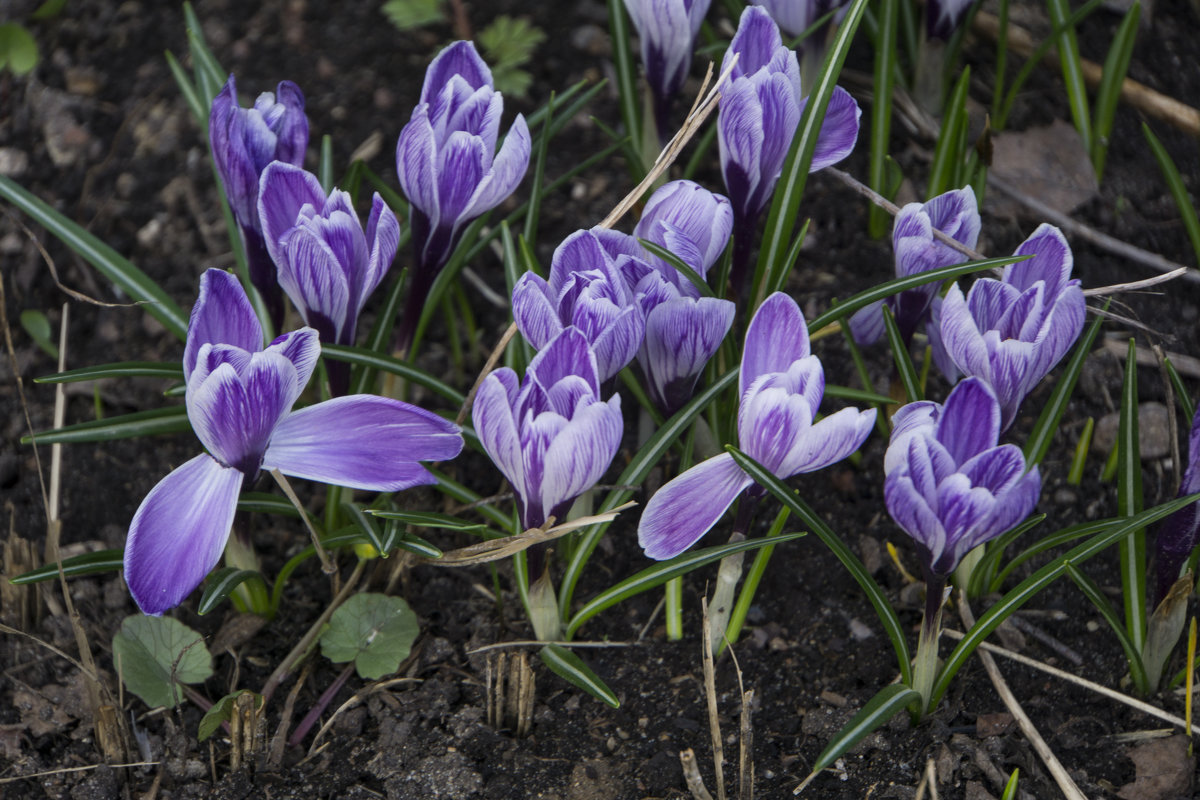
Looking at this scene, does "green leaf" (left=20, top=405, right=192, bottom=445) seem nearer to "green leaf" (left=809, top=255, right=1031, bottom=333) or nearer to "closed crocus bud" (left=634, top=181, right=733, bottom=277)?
"closed crocus bud" (left=634, top=181, right=733, bottom=277)

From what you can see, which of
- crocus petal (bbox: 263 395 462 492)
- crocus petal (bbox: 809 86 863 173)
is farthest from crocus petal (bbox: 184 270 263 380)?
crocus petal (bbox: 809 86 863 173)

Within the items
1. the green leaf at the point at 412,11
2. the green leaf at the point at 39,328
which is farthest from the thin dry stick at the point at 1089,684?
the green leaf at the point at 39,328

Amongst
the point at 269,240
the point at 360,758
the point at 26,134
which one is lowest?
the point at 360,758

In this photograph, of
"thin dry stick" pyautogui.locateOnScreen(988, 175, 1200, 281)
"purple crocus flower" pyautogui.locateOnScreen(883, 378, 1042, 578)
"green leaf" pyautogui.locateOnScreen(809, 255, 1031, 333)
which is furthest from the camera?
"thin dry stick" pyautogui.locateOnScreen(988, 175, 1200, 281)

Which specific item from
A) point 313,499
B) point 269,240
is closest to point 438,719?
point 313,499

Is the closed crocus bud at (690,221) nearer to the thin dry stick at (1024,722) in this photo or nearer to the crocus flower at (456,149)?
the crocus flower at (456,149)

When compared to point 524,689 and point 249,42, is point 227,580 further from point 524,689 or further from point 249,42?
point 249,42
